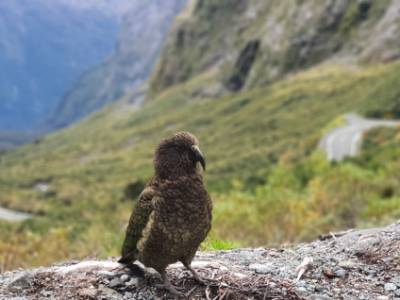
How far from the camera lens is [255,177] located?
71875 millimetres

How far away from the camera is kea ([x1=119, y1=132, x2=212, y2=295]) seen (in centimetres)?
709

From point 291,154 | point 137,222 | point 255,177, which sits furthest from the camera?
point 291,154

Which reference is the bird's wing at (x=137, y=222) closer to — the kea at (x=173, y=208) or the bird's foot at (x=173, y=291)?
the kea at (x=173, y=208)

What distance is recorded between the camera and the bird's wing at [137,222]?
7.32 metres

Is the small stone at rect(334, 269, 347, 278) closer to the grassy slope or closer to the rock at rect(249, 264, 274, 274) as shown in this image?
the rock at rect(249, 264, 274, 274)

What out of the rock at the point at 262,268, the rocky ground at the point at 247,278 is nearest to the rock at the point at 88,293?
the rocky ground at the point at 247,278

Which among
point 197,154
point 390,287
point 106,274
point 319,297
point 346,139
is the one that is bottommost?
point 319,297

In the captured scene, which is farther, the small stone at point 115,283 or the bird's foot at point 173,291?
the small stone at point 115,283

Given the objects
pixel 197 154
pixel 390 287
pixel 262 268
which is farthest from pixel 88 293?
pixel 390 287

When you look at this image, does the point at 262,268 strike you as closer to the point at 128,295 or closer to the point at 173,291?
the point at 173,291

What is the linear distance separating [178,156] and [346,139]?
81.7m

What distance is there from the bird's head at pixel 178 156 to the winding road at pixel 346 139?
205 feet

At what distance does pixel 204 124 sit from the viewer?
643 ft

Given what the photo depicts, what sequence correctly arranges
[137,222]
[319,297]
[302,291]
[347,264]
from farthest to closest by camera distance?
[347,264] < [302,291] < [319,297] < [137,222]
